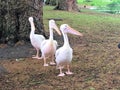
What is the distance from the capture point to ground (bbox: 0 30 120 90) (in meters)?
5.94

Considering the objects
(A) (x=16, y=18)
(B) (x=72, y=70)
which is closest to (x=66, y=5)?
(A) (x=16, y=18)

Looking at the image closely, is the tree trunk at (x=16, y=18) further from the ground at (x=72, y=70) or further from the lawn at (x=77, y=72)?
the lawn at (x=77, y=72)

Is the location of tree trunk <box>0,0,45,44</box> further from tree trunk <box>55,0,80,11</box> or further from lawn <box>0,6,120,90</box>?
tree trunk <box>55,0,80,11</box>

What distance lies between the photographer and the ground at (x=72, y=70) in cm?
594

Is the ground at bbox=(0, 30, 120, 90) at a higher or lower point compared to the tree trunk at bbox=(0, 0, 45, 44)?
lower

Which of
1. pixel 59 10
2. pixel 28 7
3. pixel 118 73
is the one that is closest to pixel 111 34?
pixel 28 7

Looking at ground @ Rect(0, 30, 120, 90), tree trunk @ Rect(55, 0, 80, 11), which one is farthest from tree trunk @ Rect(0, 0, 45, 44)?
tree trunk @ Rect(55, 0, 80, 11)

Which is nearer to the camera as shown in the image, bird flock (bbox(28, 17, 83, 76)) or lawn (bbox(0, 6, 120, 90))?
lawn (bbox(0, 6, 120, 90))

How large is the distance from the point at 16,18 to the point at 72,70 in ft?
9.11

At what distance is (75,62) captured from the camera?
7.46 m

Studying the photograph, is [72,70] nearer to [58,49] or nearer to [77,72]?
[77,72]

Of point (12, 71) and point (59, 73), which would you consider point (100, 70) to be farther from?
point (12, 71)

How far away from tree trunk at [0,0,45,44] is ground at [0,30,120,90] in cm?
26

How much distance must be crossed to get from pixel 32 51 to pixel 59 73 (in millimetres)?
2028
